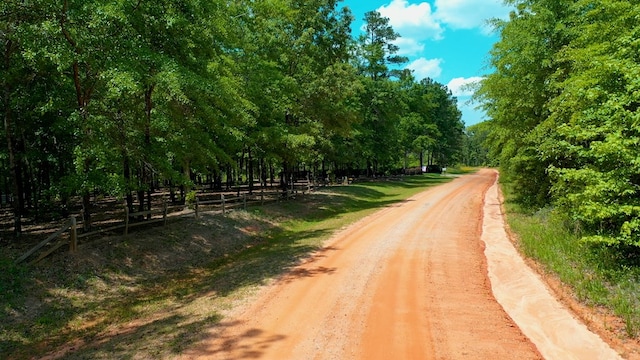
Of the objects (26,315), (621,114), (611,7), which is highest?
(611,7)

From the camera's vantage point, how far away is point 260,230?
19.7 m

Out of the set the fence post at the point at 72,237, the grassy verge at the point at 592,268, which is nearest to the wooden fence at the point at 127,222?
the fence post at the point at 72,237

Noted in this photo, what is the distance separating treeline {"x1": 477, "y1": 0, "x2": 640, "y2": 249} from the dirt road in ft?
10.8

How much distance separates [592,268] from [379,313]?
5.42 meters

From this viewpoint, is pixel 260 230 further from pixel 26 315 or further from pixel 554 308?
pixel 554 308

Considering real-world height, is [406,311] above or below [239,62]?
below

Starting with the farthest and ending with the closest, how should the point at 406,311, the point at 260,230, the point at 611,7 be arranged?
the point at 260,230 < the point at 611,7 < the point at 406,311

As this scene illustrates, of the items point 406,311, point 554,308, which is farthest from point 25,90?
point 554,308

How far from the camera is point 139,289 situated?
36.9 ft

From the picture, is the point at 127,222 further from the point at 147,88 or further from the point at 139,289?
the point at 147,88

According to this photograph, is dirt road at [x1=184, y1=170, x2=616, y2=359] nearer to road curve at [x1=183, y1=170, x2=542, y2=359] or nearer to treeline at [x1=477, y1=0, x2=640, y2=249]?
road curve at [x1=183, y1=170, x2=542, y2=359]

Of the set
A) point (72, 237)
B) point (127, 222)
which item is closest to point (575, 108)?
point (127, 222)

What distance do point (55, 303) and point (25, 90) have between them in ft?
29.8

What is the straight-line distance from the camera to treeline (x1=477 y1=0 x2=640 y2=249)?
8766 mm
